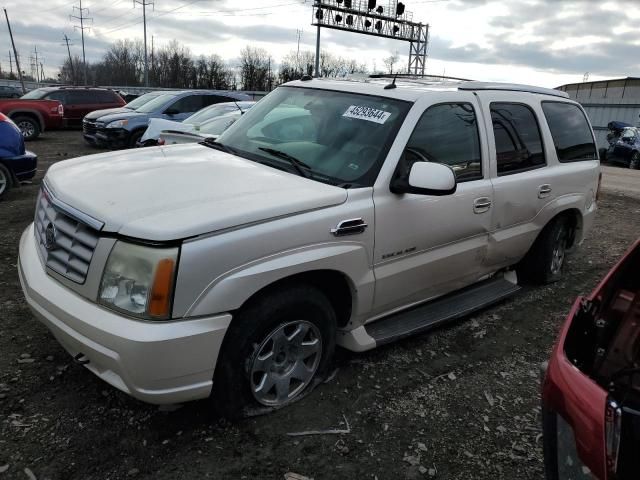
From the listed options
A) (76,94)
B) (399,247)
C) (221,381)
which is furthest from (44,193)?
(76,94)

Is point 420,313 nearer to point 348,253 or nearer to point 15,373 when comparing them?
point 348,253

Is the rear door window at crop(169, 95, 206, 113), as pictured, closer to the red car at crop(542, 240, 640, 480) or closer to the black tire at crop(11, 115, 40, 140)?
the black tire at crop(11, 115, 40, 140)

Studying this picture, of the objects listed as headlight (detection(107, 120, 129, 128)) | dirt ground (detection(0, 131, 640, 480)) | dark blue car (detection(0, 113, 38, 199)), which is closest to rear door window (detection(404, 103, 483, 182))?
dirt ground (detection(0, 131, 640, 480))

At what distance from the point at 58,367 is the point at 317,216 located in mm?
1946

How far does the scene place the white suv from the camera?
2.37 metres

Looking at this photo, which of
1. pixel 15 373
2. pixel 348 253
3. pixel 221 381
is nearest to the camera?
pixel 221 381

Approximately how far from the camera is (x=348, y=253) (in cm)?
294

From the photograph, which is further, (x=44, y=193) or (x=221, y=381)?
(x=44, y=193)

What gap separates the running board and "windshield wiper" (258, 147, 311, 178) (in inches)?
43.0

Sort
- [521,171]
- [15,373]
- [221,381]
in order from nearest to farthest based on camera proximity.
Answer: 1. [221,381]
2. [15,373]
3. [521,171]

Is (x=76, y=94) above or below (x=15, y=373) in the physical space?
above

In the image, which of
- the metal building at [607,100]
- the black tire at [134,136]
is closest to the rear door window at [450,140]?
the black tire at [134,136]

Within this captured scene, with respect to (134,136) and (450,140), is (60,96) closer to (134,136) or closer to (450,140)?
(134,136)

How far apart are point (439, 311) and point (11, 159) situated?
6.63 metres
